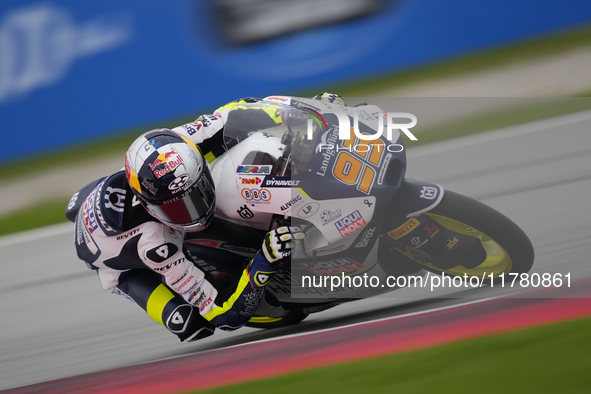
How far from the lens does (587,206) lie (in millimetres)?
3412

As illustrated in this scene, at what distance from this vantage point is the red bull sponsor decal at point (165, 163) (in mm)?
2482

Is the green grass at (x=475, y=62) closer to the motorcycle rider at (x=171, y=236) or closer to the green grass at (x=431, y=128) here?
the green grass at (x=431, y=128)

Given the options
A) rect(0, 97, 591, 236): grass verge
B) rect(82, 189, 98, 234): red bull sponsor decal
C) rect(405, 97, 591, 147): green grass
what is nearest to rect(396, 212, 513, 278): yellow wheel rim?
rect(82, 189, 98, 234): red bull sponsor decal

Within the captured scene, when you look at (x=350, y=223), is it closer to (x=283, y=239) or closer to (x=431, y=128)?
(x=283, y=239)

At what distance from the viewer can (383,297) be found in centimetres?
312

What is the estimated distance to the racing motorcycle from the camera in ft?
7.29

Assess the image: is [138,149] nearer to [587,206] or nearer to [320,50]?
[587,206]

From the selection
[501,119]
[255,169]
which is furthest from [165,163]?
[501,119]

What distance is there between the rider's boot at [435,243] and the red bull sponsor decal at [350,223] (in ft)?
0.89

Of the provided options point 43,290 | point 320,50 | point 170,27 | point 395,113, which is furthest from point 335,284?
point 170,27

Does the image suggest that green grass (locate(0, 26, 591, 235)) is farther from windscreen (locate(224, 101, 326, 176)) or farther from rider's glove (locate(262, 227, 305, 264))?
rider's glove (locate(262, 227, 305, 264))

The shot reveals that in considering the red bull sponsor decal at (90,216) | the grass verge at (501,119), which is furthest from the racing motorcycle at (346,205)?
the grass verge at (501,119)

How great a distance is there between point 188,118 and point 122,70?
0.93 metres

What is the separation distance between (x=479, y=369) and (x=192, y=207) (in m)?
1.30
